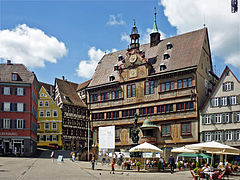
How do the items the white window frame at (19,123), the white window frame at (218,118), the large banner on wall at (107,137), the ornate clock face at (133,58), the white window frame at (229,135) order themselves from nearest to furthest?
the large banner on wall at (107,137) < the white window frame at (229,135) < the white window frame at (218,118) < the white window frame at (19,123) < the ornate clock face at (133,58)

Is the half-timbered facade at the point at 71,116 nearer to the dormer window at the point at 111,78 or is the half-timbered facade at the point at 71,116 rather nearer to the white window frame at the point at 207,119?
the dormer window at the point at 111,78

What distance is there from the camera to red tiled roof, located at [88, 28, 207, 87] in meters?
52.3

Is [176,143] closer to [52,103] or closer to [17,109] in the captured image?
[17,109]

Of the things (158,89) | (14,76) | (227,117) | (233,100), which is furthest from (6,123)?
(233,100)

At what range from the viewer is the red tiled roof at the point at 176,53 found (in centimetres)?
5234

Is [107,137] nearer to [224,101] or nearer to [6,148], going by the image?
[224,101]

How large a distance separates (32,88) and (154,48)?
2048cm

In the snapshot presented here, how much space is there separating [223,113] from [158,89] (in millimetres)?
10163

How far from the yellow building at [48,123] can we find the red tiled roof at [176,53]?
1442cm

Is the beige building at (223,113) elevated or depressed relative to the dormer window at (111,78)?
depressed

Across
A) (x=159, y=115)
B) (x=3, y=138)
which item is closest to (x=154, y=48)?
(x=159, y=115)

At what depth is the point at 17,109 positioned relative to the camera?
55156mm

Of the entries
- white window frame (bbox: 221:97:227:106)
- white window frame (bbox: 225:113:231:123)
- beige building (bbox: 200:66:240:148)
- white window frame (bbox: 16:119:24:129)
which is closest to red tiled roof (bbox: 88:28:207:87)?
beige building (bbox: 200:66:240:148)

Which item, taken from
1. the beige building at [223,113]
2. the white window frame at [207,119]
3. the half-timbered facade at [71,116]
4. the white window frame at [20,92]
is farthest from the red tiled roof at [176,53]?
the white window frame at [20,92]
